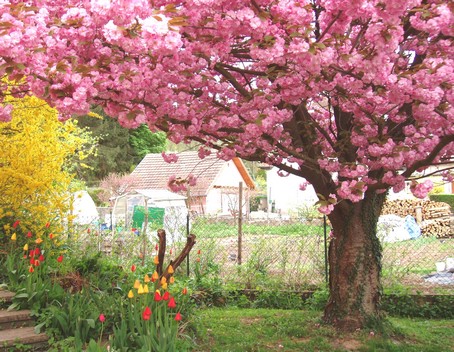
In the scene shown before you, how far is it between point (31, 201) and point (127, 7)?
4.74 m

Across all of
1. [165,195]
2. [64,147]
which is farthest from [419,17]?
[165,195]

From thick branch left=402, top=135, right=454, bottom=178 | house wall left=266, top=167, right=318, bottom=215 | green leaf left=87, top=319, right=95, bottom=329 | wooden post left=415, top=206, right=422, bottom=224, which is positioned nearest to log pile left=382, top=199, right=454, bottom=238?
wooden post left=415, top=206, right=422, bottom=224

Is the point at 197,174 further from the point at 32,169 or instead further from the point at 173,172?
the point at 32,169

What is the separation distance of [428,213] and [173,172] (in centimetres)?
1416

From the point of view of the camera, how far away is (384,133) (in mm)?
5180

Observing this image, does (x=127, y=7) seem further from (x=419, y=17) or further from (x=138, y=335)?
(x=138, y=335)

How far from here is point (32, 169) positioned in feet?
22.6

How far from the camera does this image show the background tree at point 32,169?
688 centimetres

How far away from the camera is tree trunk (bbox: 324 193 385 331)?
6.04m

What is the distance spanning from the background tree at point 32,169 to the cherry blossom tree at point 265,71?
2160 millimetres

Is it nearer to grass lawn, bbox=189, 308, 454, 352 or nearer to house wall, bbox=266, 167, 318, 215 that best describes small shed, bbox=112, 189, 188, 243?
grass lawn, bbox=189, 308, 454, 352

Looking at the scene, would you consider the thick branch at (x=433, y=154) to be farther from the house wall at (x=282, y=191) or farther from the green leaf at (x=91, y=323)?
the house wall at (x=282, y=191)

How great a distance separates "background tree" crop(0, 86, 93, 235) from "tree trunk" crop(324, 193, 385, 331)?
3697 millimetres

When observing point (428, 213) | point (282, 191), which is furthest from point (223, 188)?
point (428, 213)
